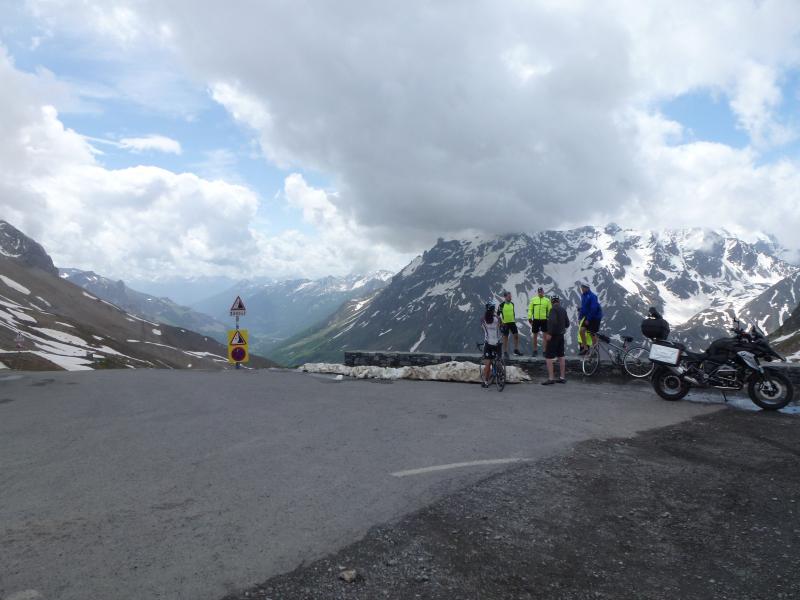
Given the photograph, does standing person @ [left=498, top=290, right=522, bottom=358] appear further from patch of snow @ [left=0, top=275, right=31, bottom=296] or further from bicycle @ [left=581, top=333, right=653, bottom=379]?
patch of snow @ [left=0, top=275, right=31, bottom=296]

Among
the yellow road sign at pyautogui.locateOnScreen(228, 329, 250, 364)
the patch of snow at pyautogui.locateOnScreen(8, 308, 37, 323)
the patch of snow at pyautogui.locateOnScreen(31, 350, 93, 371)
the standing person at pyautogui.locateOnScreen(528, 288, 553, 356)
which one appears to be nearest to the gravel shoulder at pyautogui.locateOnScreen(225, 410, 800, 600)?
the standing person at pyautogui.locateOnScreen(528, 288, 553, 356)

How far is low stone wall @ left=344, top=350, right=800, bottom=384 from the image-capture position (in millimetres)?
15958

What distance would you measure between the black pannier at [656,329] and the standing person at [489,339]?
149 inches

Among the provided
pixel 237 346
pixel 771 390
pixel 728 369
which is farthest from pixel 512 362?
pixel 237 346

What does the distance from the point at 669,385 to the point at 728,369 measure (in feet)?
4.27

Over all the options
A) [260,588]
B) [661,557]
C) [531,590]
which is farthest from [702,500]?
[260,588]

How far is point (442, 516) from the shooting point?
18.4 feet

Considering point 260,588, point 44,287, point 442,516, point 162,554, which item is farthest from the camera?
point 44,287

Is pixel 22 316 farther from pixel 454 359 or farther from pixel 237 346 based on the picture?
pixel 454 359

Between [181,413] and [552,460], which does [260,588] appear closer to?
[552,460]

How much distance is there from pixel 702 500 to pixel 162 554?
18.8 ft

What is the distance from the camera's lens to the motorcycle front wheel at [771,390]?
35.6 feet

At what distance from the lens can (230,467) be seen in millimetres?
7211

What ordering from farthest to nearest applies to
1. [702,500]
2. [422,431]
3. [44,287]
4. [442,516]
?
[44,287] → [422,431] → [702,500] → [442,516]
